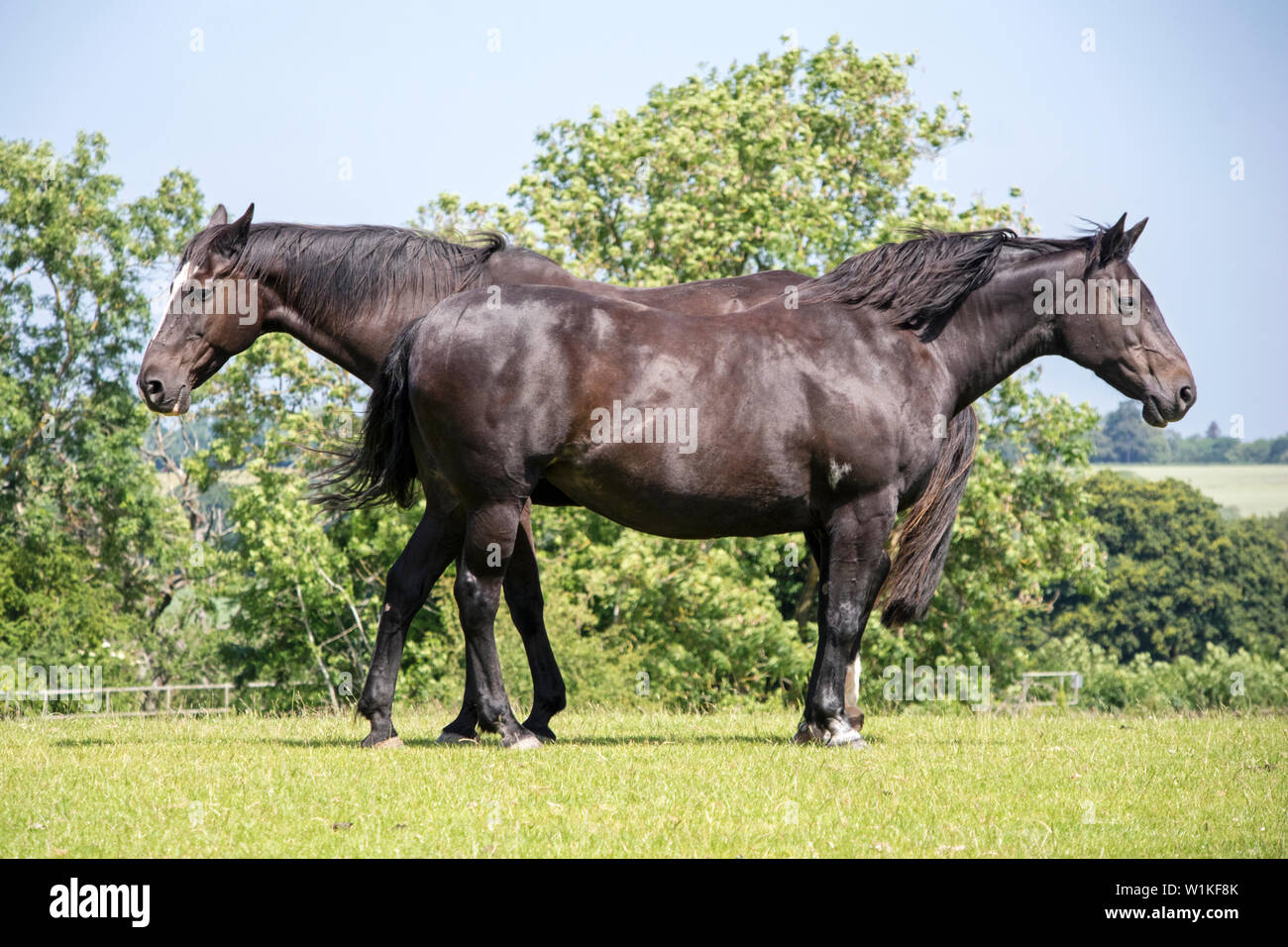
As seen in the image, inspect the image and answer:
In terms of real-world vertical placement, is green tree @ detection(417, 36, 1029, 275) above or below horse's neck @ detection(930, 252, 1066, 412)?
above

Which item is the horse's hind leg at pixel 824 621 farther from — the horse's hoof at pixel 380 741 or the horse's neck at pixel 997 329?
the horse's hoof at pixel 380 741

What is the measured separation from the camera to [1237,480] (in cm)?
15175

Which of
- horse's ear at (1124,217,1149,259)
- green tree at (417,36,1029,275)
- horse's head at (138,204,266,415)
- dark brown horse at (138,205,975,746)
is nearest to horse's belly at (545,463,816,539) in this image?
dark brown horse at (138,205,975,746)

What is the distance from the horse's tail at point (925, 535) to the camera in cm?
905

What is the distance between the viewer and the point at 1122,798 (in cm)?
636

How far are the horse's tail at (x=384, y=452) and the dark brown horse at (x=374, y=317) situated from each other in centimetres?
26

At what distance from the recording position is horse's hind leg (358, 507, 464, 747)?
8.40 metres

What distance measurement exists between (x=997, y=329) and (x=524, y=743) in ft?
13.1

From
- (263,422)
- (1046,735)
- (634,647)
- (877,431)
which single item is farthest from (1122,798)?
(263,422)

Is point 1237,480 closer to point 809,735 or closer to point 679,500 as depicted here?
point 809,735

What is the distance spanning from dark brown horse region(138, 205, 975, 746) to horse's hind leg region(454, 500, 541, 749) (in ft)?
0.99

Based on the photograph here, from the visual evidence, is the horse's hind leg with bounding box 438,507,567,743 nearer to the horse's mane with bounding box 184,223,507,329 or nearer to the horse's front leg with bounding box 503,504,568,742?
the horse's front leg with bounding box 503,504,568,742

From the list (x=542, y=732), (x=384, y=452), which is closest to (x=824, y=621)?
(x=542, y=732)
